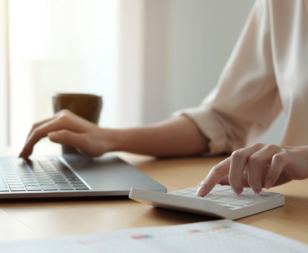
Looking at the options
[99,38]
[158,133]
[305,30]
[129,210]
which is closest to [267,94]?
[305,30]

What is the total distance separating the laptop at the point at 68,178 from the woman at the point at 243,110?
59 millimetres

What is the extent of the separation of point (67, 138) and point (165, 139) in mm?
257

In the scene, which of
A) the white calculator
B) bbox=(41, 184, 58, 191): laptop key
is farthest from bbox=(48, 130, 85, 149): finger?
the white calculator

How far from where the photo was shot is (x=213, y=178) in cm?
48

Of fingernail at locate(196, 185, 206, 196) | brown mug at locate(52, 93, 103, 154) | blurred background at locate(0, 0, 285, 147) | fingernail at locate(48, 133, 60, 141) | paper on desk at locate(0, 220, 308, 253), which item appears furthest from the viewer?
blurred background at locate(0, 0, 285, 147)

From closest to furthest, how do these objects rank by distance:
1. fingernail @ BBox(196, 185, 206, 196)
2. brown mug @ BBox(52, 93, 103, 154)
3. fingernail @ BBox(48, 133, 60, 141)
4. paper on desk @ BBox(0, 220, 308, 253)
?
1. paper on desk @ BBox(0, 220, 308, 253)
2. fingernail @ BBox(196, 185, 206, 196)
3. fingernail @ BBox(48, 133, 60, 141)
4. brown mug @ BBox(52, 93, 103, 154)

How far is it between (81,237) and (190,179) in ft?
1.18

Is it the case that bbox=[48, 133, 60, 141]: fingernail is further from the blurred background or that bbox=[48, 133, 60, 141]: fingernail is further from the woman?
the blurred background

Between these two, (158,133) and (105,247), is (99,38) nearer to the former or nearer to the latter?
(158,133)

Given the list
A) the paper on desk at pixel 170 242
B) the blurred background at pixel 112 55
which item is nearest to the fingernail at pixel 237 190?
the paper on desk at pixel 170 242

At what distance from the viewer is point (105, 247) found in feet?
1.02

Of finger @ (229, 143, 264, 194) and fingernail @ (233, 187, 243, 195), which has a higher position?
finger @ (229, 143, 264, 194)

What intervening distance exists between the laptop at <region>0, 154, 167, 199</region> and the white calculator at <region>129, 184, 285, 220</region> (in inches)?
3.5

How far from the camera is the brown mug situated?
880 mm
